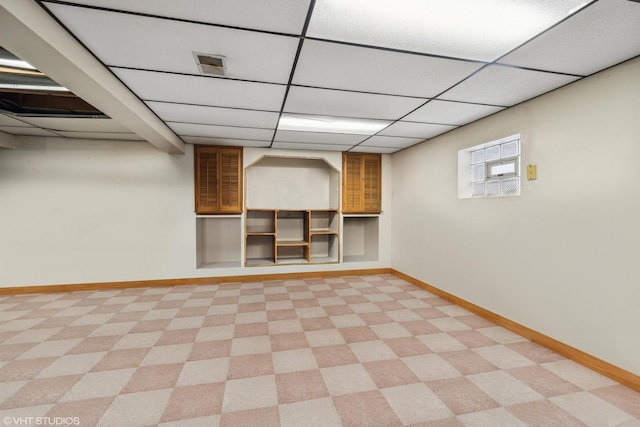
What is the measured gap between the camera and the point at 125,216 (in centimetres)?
474

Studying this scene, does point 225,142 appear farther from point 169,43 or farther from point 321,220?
point 169,43

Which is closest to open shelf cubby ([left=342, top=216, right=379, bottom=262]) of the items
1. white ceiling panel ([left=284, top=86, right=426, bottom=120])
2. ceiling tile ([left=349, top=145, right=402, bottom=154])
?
ceiling tile ([left=349, top=145, right=402, bottom=154])

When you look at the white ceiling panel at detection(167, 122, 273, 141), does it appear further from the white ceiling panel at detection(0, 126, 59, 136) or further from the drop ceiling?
the white ceiling panel at detection(0, 126, 59, 136)

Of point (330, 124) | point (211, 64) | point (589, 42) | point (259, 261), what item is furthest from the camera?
point (259, 261)

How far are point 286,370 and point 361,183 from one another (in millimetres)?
3996

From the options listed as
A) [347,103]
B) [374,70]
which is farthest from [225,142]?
[374,70]

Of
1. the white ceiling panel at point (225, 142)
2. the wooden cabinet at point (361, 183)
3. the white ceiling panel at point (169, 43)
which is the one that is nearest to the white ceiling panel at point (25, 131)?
the white ceiling panel at point (225, 142)

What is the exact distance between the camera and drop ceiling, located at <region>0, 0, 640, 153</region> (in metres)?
1.58

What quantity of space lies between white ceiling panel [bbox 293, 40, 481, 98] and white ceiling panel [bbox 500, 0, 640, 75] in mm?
402

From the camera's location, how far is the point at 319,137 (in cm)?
439

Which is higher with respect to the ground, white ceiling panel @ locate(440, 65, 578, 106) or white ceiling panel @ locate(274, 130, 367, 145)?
white ceiling panel @ locate(440, 65, 578, 106)

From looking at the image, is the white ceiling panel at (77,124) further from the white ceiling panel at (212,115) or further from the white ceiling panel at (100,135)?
the white ceiling panel at (212,115)

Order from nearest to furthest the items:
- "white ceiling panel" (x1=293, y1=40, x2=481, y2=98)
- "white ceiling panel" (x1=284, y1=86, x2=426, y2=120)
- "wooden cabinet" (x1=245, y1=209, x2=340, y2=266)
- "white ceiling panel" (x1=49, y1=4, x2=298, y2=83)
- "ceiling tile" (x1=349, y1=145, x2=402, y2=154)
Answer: "white ceiling panel" (x1=49, y1=4, x2=298, y2=83)
"white ceiling panel" (x1=293, y1=40, x2=481, y2=98)
"white ceiling panel" (x1=284, y1=86, x2=426, y2=120)
"ceiling tile" (x1=349, y1=145, x2=402, y2=154)
"wooden cabinet" (x1=245, y1=209, x2=340, y2=266)

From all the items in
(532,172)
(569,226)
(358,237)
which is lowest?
(358,237)
